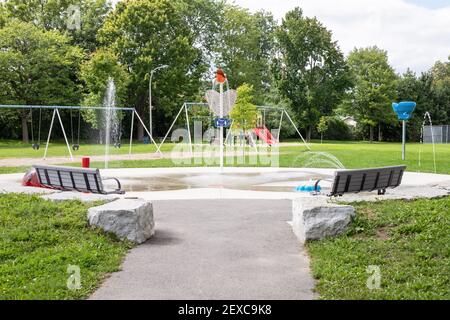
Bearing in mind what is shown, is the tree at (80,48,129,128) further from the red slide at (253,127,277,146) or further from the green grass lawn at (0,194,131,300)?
the green grass lawn at (0,194,131,300)

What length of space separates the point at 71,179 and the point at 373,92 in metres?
56.5

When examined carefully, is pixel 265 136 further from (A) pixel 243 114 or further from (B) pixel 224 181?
(B) pixel 224 181

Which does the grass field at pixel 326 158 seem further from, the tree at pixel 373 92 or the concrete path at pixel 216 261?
the tree at pixel 373 92

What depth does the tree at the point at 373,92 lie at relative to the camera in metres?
61.9

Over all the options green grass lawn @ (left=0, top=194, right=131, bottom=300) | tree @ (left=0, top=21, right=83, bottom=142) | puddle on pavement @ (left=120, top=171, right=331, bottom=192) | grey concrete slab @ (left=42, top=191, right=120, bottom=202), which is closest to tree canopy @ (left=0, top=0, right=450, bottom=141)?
tree @ (left=0, top=21, right=83, bottom=142)

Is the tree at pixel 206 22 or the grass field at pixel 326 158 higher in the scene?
the tree at pixel 206 22

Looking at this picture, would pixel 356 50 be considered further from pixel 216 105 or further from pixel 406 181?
pixel 406 181

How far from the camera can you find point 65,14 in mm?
54844

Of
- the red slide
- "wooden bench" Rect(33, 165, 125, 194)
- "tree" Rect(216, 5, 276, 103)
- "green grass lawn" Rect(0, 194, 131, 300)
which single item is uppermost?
"tree" Rect(216, 5, 276, 103)

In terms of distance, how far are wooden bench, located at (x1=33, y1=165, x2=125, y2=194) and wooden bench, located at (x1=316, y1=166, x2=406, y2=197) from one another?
435cm

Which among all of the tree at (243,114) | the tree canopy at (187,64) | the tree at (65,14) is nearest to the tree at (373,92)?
the tree canopy at (187,64)

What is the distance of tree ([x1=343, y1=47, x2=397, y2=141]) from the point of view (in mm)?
61906

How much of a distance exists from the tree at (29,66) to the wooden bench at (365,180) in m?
37.6

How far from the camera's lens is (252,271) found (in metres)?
5.83
